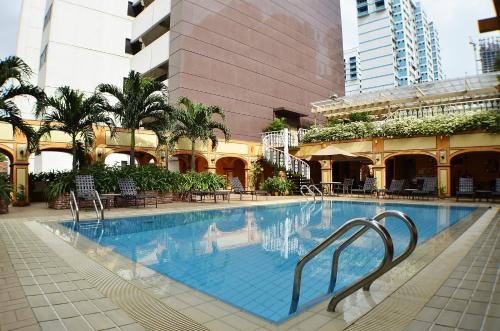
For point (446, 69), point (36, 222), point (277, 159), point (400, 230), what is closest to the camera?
point (400, 230)

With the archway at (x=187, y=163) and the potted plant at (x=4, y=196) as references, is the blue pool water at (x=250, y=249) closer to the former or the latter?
the potted plant at (x=4, y=196)

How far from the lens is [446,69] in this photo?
4247 inches

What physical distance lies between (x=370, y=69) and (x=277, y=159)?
61.2m

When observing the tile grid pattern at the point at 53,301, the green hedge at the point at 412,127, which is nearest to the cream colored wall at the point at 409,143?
the green hedge at the point at 412,127

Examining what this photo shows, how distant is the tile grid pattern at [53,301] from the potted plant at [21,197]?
949 cm

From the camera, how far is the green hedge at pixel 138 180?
10.6 meters

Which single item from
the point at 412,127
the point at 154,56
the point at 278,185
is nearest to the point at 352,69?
the point at 154,56

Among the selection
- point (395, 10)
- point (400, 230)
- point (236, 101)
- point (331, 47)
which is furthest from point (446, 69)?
point (400, 230)

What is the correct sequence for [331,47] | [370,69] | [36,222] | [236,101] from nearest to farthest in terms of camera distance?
[36,222]
[236,101]
[331,47]
[370,69]

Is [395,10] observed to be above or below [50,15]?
above

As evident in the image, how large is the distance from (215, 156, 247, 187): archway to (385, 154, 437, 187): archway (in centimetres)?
900

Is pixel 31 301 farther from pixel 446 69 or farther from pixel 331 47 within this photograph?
pixel 446 69

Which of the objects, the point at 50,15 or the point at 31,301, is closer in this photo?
the point at 31,301

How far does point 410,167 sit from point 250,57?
12.7m
